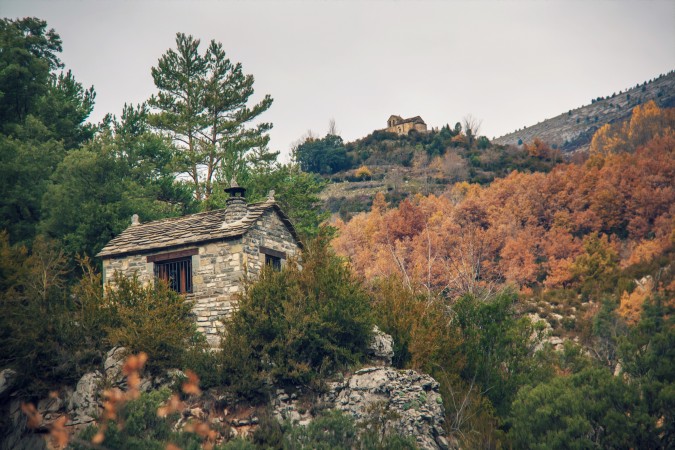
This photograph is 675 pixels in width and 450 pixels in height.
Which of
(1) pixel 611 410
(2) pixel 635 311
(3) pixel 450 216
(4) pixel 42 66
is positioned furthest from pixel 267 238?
(3) pixel 450 216

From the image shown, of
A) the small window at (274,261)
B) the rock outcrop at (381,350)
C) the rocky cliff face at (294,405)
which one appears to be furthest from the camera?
the small window at (274,261)

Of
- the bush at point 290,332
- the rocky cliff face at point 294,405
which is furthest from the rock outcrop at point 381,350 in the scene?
the rocky cliff face at point 294,405

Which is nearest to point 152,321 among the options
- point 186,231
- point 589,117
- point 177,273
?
point 177,273

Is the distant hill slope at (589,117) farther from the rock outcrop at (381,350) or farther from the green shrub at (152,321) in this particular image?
the green shrub at (152,321)

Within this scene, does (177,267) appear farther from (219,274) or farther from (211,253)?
(219,274)

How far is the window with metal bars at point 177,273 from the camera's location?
2320cm

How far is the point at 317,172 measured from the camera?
314 ft

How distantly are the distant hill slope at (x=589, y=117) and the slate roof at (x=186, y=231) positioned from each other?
295ft

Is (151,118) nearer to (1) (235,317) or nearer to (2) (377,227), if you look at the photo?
(1) (235,317)

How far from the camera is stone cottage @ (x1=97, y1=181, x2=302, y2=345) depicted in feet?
74.4

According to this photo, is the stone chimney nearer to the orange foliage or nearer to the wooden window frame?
the wooden window frame

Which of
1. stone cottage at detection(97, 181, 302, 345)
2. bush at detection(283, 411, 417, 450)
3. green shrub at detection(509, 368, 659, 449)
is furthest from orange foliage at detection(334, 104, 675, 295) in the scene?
bush at detection(283, 411, 417, 450)

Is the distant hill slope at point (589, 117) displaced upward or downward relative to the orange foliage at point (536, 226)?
upward

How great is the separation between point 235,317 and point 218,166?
17.2 metres
